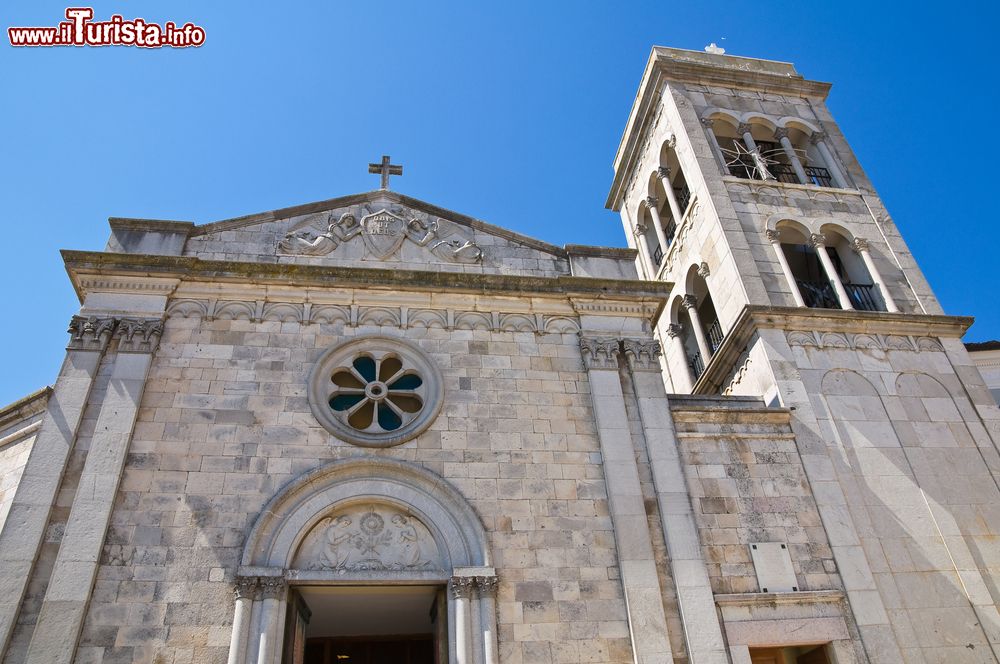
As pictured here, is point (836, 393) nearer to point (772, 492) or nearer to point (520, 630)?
point (772, 492)

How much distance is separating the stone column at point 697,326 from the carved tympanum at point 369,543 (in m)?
9.59

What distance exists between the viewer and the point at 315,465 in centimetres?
1027

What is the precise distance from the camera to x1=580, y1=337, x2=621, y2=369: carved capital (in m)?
12.0

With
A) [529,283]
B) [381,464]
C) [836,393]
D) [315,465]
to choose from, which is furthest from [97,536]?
[836,393]

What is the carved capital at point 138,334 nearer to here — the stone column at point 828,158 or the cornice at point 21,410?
the cornice at point 21,410

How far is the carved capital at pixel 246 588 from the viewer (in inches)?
355

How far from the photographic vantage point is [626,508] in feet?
34.1

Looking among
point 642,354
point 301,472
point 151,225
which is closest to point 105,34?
point 151,225

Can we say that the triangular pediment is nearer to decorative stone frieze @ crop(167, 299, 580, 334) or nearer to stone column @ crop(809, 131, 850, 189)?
decorative stone frieze @ crop(167, 299, 580, 334)

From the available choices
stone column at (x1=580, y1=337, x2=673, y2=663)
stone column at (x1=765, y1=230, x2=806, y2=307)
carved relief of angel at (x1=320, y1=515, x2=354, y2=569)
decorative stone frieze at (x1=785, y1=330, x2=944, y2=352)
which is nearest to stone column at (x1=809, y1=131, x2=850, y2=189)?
stone column at (x1=765, y1=230, x2=806, y2=307)

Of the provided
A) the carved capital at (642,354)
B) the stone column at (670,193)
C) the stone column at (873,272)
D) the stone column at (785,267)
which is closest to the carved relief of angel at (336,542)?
the carved capital at (642,354)

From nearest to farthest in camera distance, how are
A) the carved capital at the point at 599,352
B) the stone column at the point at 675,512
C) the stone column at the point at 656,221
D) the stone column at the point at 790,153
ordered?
the stone column at the point at 675,512
the carved capital at the point at 599,352
the stone column at the point at 790,153
the stone column at the point at 656,221

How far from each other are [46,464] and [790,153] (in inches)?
706

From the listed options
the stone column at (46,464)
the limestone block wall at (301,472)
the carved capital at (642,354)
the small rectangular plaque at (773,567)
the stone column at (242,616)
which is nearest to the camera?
the stone column at (242,616)
